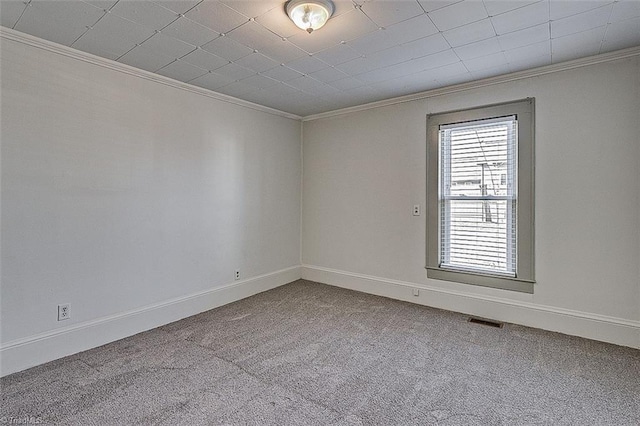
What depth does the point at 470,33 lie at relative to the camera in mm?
2332

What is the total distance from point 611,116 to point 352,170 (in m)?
2.65

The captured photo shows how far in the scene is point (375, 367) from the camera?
7.91 feet

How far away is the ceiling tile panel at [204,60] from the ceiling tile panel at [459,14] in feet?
5.68

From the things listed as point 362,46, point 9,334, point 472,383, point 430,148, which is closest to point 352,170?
point 430,148

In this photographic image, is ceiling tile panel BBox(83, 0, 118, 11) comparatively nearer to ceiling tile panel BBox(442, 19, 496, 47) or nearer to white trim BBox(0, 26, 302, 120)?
white trim BBox(0, 26, 302, 120)

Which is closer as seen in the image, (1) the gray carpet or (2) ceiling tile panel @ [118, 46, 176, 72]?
(1) the gray carpet

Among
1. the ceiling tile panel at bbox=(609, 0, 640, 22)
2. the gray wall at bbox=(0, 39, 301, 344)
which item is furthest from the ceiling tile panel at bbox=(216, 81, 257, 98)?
the ceiling tile panel at bbox=(609, 0, 640, 22)

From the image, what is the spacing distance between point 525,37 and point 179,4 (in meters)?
2.45

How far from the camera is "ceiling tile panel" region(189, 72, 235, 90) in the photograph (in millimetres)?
3139

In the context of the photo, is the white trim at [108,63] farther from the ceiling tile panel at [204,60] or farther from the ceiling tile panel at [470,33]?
the ceiling tile panel at [470,33]

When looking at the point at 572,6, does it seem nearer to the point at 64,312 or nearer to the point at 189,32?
the point at 189,32

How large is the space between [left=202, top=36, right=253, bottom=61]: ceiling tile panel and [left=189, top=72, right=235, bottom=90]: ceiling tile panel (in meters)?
0.46

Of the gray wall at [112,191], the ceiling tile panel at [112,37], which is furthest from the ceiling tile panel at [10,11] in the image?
the ceiling tile panel at [112,37]

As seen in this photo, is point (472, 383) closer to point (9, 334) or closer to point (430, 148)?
point (430, 148)
